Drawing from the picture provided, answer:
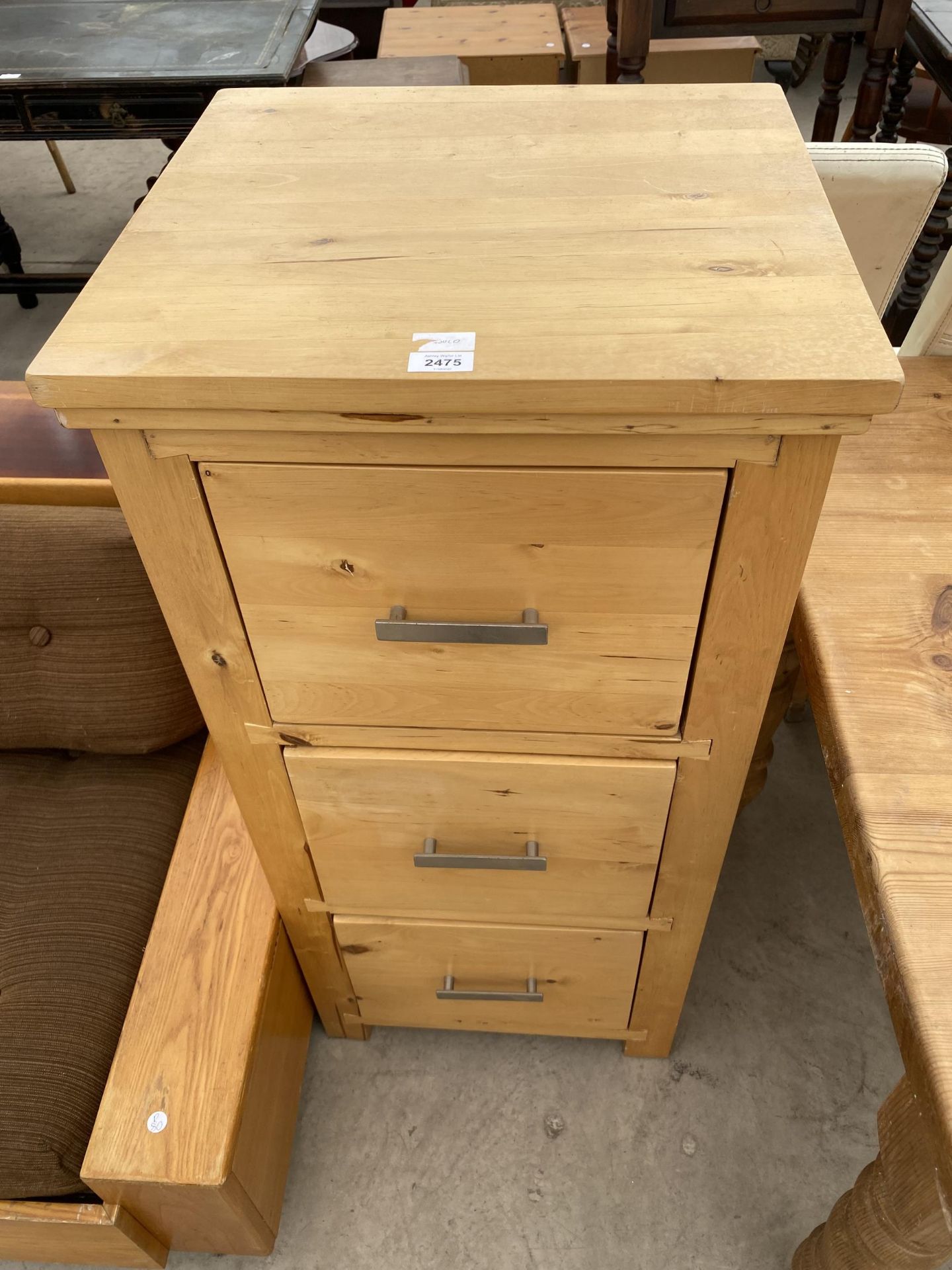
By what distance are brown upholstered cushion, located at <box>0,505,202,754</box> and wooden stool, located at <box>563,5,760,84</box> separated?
7.73ft

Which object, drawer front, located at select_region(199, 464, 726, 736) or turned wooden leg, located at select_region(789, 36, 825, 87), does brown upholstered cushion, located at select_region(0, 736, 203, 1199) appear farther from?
turned wooden leg, located at select_region(789, 36, 825, 87)

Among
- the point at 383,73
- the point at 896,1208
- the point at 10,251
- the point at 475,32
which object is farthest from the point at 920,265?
the point at 10,251

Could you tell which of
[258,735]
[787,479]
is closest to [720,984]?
[258,735]

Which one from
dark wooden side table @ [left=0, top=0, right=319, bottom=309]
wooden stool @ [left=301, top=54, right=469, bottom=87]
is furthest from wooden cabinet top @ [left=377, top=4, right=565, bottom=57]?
dark wooden side table @ [left=0, top=0, right=319, bottom=309]

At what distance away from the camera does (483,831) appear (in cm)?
88

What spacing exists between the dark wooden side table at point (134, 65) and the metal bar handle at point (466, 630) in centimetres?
163

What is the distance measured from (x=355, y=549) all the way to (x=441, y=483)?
9 cm

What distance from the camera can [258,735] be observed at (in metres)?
0.79

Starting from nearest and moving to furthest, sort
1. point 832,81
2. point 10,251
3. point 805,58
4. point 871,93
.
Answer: point 871,93
point 832,81
point 10,251
point 805,58

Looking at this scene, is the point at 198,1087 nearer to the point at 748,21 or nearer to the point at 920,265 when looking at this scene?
the point at 920,265

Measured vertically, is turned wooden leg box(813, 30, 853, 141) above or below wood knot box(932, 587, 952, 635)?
below

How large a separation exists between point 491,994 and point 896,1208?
1.56 feet

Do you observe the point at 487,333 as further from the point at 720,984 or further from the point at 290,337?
the point at 720,984

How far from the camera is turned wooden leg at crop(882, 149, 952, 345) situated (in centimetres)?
158
